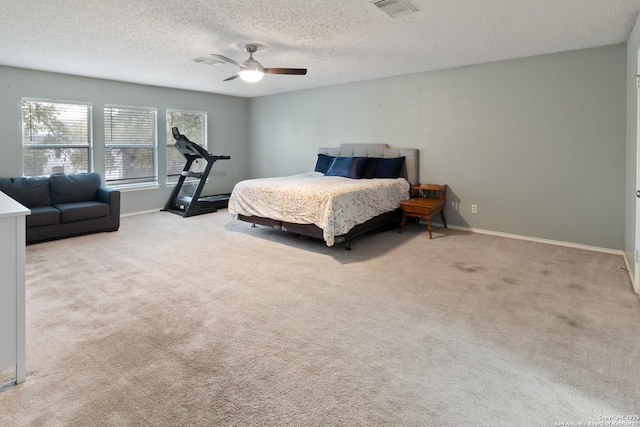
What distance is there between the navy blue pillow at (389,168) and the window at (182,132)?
11.3 feet

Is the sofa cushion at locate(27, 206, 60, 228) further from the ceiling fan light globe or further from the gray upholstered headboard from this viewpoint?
the gray upholstered headboard

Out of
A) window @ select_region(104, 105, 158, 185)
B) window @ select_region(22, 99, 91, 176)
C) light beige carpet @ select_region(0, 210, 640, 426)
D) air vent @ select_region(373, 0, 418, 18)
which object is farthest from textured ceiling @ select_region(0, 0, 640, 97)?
light beige carpet @ select_region(0, 210, 640, 426)

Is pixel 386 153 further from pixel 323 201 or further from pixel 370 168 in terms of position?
pixel 323 201

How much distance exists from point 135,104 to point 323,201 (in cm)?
418

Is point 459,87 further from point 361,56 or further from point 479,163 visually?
point 361,56

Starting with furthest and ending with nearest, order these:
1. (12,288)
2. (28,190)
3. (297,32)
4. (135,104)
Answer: (135,104) < (28,190) < (297,32) < (12,288)

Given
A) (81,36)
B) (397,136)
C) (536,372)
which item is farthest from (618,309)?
(81,36)

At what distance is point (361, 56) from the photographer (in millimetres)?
4570

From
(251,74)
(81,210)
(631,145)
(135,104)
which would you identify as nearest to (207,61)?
(251,74)

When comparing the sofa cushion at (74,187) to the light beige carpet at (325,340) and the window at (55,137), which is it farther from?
the light beige carpet at (325,340)

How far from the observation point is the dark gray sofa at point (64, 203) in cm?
461

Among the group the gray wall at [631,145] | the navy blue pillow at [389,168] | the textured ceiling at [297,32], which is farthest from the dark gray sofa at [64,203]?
the gray wall at [631,145]

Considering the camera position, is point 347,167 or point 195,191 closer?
point 347,167

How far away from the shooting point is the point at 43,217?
4.55 m
